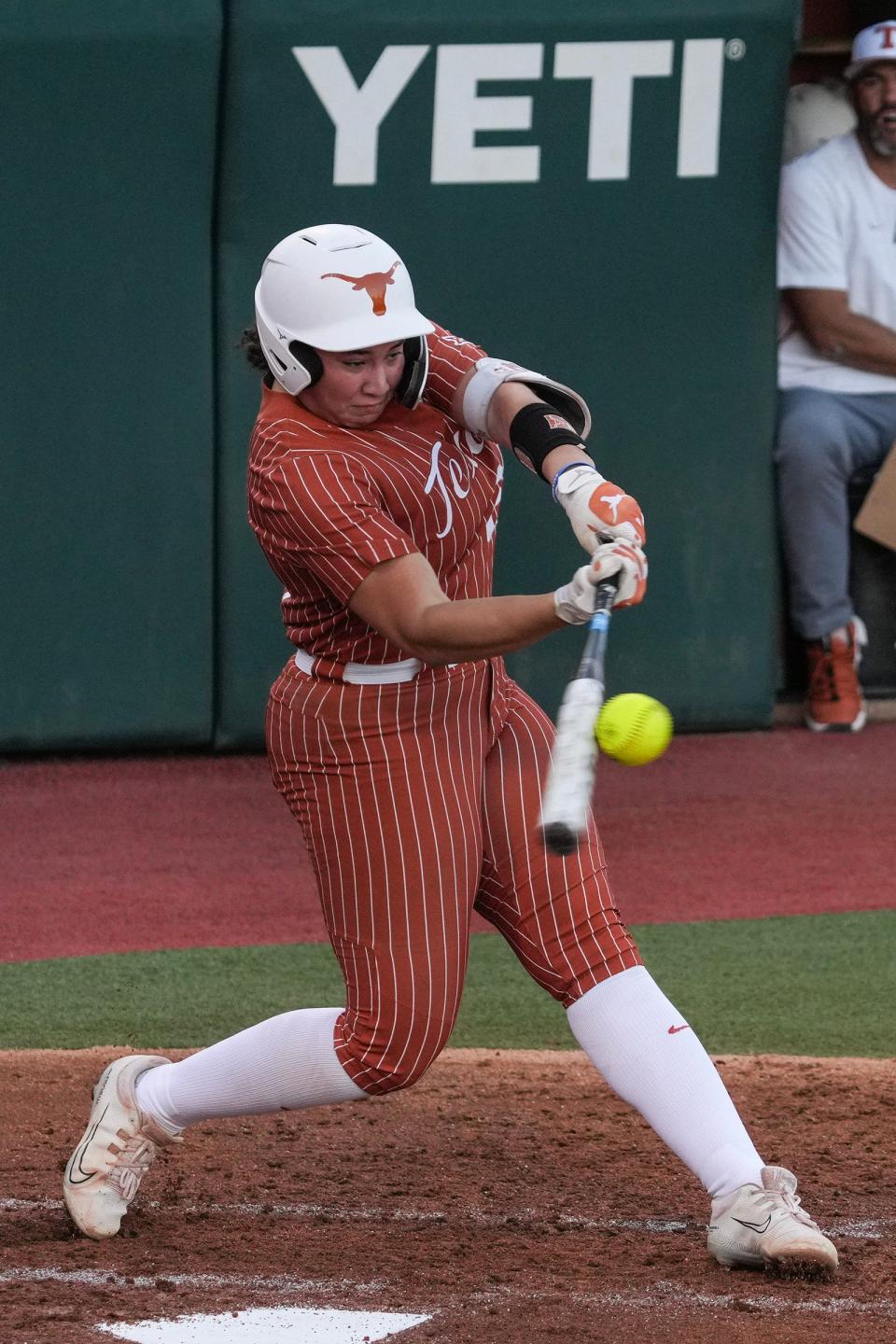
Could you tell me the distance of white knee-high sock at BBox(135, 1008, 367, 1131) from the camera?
323cm

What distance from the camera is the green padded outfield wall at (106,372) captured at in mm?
6492

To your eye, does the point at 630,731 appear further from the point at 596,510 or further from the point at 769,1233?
the point at 769,1233

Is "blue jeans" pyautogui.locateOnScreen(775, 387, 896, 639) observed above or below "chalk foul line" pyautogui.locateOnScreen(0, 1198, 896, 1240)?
above

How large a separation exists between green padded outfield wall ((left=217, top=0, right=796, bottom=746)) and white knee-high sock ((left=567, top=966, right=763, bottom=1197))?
386 cm

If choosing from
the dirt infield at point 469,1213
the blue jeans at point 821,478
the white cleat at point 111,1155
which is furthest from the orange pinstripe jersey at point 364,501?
the blue jeans at point 821,478

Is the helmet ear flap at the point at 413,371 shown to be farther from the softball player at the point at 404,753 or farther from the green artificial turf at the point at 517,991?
the green artificial turf at the point at 517,991

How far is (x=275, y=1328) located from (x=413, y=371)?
4.79 feet

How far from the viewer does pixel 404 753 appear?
3174mm

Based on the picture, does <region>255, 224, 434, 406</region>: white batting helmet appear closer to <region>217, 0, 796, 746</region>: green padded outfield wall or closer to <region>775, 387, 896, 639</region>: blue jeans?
<region>217, 0, 796, 746</region>: green padded outfield wall

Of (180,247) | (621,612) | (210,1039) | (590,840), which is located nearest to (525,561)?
(621,612)

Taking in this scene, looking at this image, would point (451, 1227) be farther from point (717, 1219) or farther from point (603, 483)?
point (603, 483)

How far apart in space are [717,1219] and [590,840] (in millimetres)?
628

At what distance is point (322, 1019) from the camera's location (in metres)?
3.26

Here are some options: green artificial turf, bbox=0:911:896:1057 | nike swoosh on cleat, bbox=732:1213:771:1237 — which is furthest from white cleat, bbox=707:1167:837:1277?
green artificial turf, bbox=0:911:896:1057
